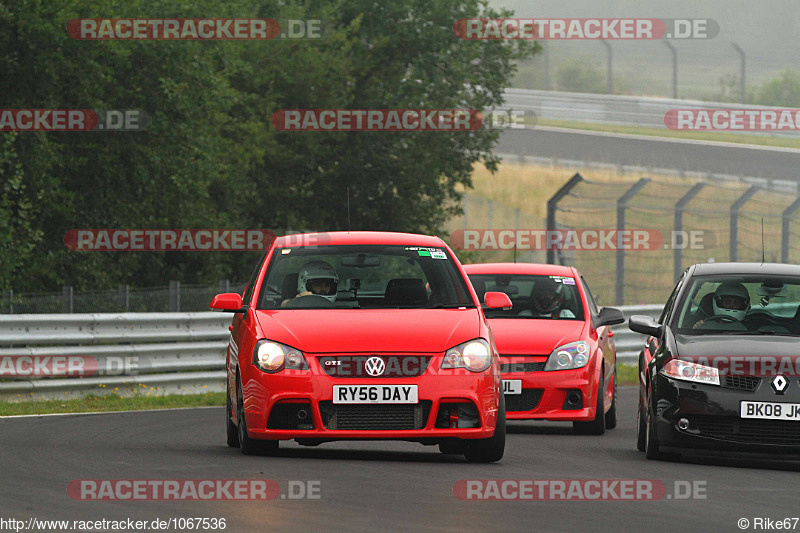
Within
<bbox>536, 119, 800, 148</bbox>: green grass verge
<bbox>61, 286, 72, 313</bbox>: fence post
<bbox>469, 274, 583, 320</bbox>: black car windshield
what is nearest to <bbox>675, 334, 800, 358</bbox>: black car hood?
<bbox>469, 274, 583, 320</bbox>: black car windshield

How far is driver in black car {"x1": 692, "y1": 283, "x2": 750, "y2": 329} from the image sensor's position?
37.3 ft

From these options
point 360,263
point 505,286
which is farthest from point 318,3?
point 360,263

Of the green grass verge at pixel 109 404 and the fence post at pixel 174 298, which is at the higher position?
the fence post at pixel 174 298

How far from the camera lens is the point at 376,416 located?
9.66 m

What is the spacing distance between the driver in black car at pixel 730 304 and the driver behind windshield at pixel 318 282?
267 cm

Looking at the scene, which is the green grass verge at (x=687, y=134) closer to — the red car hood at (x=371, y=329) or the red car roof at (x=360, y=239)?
the red car roof at (x=360, y=239)

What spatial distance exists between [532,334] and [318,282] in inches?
131

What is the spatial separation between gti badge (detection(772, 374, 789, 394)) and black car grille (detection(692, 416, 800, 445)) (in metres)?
0.20

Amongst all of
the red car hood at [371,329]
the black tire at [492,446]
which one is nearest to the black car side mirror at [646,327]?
the red car hood at [371,329]

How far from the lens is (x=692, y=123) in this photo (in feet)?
182

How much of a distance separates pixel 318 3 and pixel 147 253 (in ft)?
35.9

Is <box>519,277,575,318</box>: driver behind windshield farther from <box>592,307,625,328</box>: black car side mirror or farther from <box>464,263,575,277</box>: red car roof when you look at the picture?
<box>592,307,625,328</box>: black car side mirror

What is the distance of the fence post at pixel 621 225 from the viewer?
23.8m

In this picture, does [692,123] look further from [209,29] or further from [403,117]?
[209,29]
